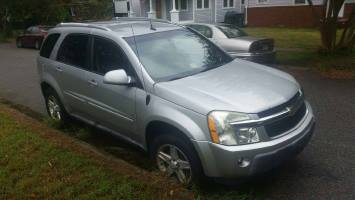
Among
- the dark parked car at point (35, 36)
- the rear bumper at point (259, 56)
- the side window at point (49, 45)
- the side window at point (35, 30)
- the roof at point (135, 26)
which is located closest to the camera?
the roof at point (135, 26)

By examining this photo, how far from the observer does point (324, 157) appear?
15.9 ft

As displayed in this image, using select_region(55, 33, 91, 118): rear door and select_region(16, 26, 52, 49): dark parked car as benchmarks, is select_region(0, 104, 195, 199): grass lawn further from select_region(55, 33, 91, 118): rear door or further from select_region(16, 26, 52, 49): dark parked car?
select_region(16, 26, 52, 49): dark parked car

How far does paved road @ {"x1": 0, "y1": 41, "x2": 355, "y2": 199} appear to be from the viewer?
4078 millimetres

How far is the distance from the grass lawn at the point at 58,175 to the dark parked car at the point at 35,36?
17658mm

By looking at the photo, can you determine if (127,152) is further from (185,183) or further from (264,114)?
(264,114)

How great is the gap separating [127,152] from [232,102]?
2196 millimetres

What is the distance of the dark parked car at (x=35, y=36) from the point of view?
21.8 meters

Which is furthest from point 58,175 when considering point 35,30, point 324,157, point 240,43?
point 35,30

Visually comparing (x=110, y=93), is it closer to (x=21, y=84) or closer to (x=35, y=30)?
(x=21, y=84)

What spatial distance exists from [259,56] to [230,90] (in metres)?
6.75

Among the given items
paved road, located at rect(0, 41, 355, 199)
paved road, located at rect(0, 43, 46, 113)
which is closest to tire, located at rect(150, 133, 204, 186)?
paved road, located at rect(0, 41, 355, 199)

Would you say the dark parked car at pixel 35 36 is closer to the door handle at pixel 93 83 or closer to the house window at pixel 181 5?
the house window at pixel 181 5

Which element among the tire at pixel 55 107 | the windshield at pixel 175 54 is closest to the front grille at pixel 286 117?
the windshield at pixel 175 54

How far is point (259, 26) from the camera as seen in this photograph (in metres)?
25.1
